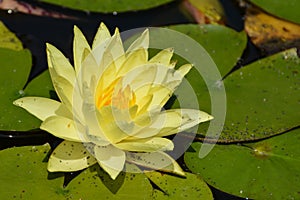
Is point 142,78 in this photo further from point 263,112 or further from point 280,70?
point 280,70

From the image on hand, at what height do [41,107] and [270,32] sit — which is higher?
[41,107]

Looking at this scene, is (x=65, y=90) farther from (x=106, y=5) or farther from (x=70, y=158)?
(x=106, y=5)

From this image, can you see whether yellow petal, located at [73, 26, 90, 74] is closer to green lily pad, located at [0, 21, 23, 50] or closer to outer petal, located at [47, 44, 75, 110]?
outer petal, located at [47, 44, 75, 110]

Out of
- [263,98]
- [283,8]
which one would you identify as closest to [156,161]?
[263,98]

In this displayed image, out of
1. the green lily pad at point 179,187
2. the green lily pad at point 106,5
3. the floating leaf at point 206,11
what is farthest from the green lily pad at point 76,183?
the floating leaf at point 206,11

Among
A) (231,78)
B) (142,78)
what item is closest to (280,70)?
(231,78)

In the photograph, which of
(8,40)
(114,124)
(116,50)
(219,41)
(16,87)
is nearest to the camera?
(114,124)
